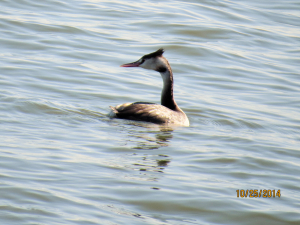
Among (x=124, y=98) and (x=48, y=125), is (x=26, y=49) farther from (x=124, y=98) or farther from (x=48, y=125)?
(x=48, y=125)

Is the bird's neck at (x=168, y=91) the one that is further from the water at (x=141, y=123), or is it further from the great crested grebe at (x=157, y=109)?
the water at (x=141, y=123)

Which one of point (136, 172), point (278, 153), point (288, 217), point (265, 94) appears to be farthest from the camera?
point (265, 94)

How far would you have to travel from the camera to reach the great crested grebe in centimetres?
851

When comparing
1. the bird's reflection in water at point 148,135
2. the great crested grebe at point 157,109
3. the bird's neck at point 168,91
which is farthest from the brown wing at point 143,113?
the bird's neck at point 168,91

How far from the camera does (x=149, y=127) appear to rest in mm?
8406

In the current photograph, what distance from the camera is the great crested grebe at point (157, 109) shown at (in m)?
8.51

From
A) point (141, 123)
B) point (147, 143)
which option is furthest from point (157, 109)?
point (147, 143)

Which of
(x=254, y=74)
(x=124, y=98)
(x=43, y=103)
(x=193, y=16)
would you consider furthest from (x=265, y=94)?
(x=193, y=16)

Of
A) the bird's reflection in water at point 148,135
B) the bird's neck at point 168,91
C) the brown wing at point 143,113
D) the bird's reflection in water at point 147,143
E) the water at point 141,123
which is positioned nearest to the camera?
the water at point 141,123

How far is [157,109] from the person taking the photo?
341 inches

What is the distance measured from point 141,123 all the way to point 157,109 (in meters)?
0.35

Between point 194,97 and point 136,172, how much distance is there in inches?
173

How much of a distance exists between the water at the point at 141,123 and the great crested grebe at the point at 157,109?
210 mm

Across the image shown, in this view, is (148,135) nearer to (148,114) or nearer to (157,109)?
(148,114)
